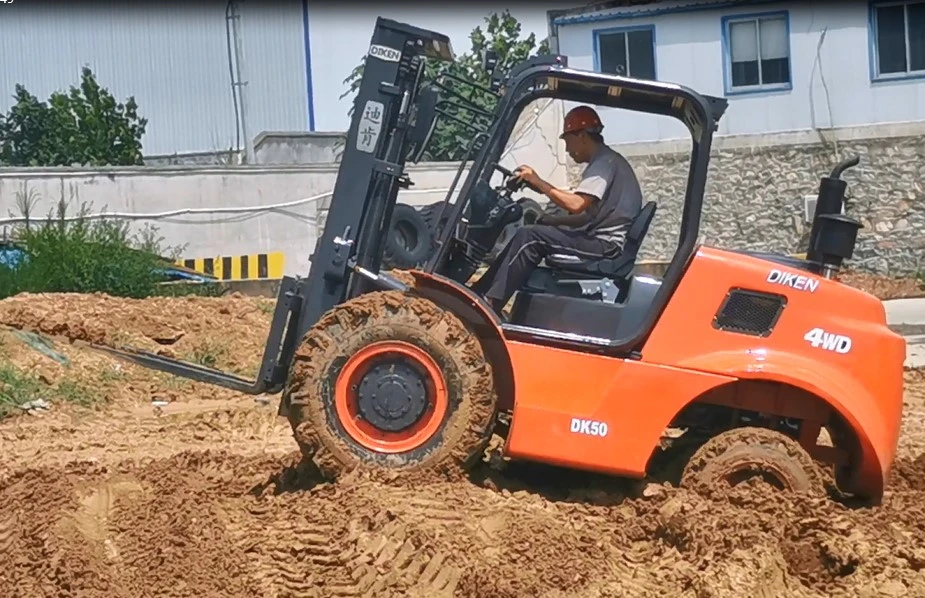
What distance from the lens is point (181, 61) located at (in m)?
29.5

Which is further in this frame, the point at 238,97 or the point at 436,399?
the point at 238,97

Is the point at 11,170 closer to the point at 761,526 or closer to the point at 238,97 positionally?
the point at 238,97

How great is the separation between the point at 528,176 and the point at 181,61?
2339 centimetres

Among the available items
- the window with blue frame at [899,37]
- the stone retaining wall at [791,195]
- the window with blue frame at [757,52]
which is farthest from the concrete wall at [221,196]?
the window with blue frame at [899,37]

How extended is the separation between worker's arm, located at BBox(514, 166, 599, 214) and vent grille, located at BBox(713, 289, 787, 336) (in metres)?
0.89

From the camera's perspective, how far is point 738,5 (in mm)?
24188

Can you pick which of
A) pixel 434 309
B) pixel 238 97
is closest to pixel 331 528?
pixel 434 309

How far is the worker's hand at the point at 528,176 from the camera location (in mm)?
7375

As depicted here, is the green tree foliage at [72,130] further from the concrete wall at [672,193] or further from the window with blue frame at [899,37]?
the window with blue frame at [899,37]

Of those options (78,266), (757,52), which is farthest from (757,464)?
(757,52)

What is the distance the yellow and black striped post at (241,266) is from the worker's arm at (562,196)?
15345 millimetres

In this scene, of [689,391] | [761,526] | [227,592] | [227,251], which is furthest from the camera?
[227,251]

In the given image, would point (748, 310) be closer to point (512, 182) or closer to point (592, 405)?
point (592, 405)

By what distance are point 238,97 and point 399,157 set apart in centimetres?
2303
